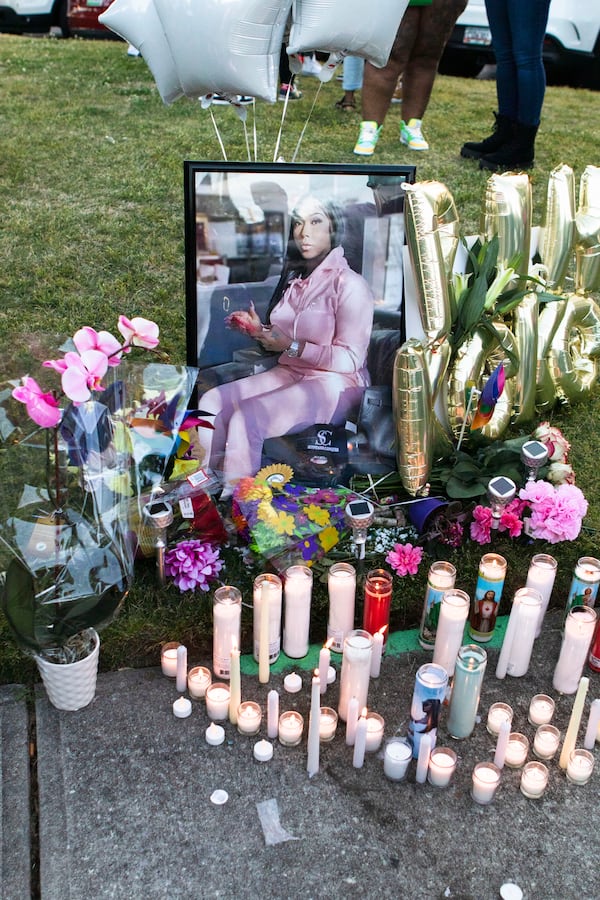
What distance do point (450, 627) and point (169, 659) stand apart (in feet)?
2.45

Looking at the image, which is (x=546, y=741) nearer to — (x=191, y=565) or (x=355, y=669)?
(x=355, y=669)

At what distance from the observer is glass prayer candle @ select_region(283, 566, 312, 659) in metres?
2.34

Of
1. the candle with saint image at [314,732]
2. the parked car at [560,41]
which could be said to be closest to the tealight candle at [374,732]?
the candle with saint image at [314,732]

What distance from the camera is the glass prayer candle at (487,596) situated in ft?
8.02

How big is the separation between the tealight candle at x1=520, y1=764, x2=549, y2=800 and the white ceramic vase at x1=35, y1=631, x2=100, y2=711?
109 centimetres

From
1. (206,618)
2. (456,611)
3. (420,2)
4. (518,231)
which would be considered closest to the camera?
(456,611)

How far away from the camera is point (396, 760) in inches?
81.4

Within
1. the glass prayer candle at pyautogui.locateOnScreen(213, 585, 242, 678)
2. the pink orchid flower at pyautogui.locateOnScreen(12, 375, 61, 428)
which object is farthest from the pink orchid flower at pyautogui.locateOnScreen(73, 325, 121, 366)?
the glass prayer candle at pyautogui.locateOnScreen(213, 585, 242, 678)

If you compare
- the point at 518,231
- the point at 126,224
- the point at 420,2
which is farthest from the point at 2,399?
the point at 420,2

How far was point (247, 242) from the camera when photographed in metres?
2.82

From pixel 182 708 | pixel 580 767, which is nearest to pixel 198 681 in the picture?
pixel 182 708

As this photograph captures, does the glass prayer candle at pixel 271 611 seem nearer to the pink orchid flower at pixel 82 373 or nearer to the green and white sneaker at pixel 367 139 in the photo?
the pink orchid flower at pixel 82 373

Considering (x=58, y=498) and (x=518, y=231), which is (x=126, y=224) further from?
(x=58, y=498)

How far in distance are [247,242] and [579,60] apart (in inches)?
267
